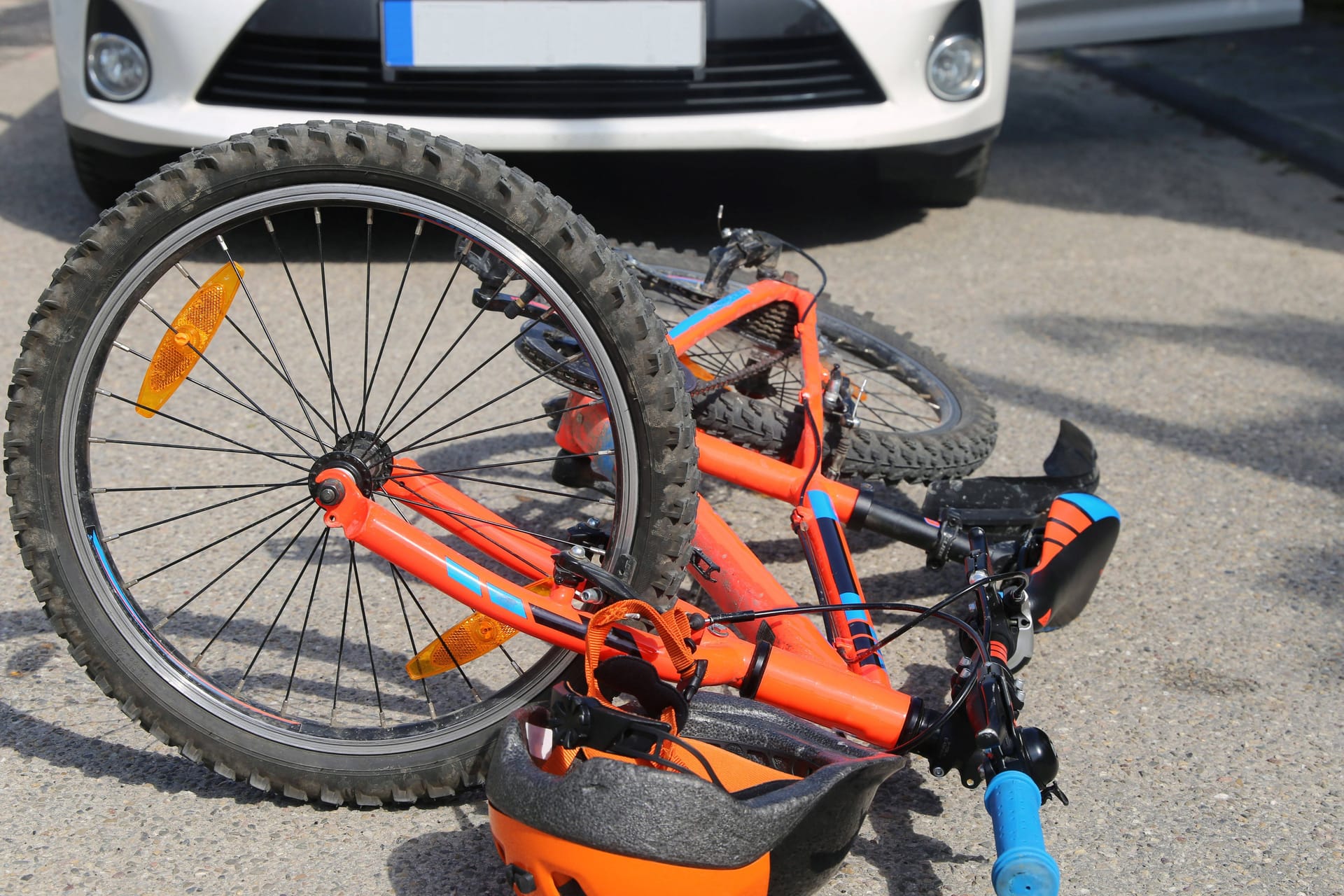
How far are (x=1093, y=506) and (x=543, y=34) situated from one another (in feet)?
7.42

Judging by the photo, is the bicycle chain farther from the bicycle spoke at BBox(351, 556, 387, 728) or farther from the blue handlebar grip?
the blue handlebar grip

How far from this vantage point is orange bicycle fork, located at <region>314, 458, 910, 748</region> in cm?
179

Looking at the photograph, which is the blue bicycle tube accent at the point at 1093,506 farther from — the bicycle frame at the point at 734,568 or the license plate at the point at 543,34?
→ the license plate at the point at 543,34

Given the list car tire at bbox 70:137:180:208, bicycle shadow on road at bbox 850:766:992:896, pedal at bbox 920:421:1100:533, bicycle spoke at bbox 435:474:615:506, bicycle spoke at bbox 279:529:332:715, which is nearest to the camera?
bicycle shadow on road at bbox 850:766:992:896

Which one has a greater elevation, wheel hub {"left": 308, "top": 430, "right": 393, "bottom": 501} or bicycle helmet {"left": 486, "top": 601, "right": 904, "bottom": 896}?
wheel hub {"left": 308, "top": 430, "right": 393, "bottom": 501}

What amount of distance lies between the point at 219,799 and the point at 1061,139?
528 cm

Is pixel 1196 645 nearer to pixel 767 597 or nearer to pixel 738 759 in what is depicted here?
pixel 767 597

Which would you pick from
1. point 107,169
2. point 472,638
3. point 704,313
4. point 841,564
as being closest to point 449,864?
point 472,638

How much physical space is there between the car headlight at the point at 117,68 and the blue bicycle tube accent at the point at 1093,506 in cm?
296

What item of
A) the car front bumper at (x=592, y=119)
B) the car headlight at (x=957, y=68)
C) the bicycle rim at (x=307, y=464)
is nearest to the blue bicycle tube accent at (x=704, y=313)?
the bicycle rim at (x=307, y=464)

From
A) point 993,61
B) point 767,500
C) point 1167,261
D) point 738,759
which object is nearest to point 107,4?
point 767,500

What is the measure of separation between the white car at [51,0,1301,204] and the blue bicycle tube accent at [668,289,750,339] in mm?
1552

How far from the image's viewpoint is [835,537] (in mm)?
2266

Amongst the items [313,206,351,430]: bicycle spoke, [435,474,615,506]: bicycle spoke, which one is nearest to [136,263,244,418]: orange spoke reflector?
[313,206,351,430]: bicycle spoke
